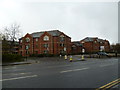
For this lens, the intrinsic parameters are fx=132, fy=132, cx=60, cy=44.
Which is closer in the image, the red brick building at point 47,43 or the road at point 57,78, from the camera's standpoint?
the road at point 57,78

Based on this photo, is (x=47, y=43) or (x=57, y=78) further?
(x=47, y=43)

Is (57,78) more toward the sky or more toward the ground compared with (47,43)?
more toward the ground

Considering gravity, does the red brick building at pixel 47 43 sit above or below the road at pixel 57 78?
above

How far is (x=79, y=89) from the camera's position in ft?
20.4

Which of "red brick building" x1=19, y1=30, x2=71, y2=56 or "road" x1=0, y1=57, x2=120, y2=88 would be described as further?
"red brick building" x1=19, y1=30, x2=71, y2=56

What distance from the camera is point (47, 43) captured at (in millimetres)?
55594

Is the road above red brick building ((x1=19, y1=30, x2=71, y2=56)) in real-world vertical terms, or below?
below

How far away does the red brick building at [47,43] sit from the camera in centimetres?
5416

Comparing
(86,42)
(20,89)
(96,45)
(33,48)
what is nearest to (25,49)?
(33,48)

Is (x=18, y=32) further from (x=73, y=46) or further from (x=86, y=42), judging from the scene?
(x=86, y=42)

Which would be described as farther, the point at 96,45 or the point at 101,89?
the point at 96,45

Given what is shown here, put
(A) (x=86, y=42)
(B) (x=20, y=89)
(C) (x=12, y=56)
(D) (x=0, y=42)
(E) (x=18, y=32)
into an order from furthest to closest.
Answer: (A) (x=86, y=42) → (E) (x=18, y=32) → (D) (x=0, y=42) → (C) (x=12, y=56) → (B) (x=20, y=89)

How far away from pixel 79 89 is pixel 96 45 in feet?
249

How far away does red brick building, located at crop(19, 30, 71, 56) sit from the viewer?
54156mm
